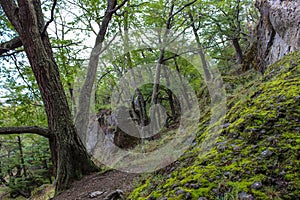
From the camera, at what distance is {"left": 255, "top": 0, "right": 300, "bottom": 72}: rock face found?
4.39m

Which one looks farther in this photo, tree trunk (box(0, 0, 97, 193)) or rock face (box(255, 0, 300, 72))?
tree trunk (box(0, 0, 97, 193))

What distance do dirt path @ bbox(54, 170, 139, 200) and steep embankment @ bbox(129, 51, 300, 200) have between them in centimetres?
147

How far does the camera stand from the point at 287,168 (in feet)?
5.69

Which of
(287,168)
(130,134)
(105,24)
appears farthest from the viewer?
(130,134)

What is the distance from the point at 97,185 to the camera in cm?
449

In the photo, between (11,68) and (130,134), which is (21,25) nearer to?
(11,68)

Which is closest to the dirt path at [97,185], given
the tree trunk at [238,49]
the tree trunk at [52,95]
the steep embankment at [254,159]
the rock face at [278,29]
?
the tree trunk at [52,95]

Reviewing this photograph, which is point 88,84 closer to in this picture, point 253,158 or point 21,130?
point 21,130

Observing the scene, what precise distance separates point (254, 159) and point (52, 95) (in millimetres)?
4471

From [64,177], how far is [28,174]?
1131 centimetres

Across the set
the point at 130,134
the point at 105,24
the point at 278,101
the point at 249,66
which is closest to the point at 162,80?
the point at 130,134

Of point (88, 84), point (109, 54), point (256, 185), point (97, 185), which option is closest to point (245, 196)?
point (256, 185)

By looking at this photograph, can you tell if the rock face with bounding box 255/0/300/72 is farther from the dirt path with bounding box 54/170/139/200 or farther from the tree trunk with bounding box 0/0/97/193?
the tree trunk with bounding box 0/0/97/193

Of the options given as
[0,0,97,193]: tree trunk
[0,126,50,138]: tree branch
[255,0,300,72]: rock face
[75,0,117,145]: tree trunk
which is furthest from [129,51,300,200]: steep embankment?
[75,0,117,145]: tree trunk
